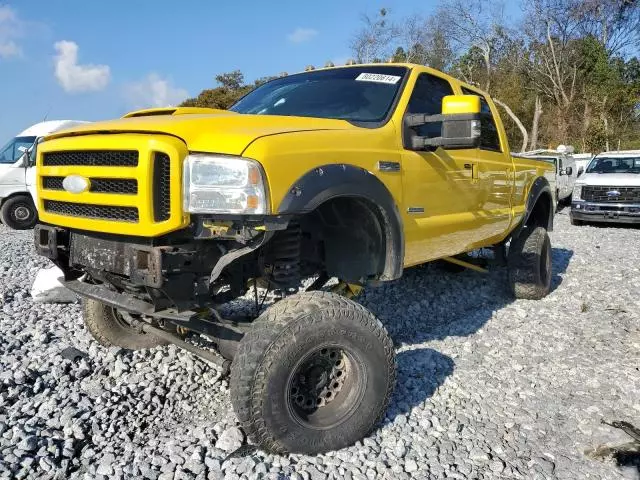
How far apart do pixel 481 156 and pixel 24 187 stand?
34.9 ft

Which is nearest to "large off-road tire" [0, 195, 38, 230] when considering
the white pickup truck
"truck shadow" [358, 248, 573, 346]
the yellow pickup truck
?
"truck shadow" [358, 248, 573, 346]

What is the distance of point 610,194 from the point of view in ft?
41.8

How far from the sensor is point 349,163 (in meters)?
3.09

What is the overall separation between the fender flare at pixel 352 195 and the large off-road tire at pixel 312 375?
1.59ft

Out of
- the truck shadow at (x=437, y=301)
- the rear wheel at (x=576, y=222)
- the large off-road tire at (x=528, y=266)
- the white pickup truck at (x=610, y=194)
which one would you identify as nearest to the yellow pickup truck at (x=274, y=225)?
the truck shadow at (x=437, y=301)

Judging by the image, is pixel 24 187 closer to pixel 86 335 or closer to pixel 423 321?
pixel 86 335

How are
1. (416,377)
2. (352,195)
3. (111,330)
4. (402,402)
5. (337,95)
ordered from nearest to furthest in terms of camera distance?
(352,195) → (402,402) → (416,377) → (337,95) → (111,330)

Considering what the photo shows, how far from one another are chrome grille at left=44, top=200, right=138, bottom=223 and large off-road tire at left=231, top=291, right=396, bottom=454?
2.67 ft

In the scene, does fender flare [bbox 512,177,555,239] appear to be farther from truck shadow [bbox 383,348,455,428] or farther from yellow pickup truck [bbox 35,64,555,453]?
truck shadow [bbox 383,348,455,428]

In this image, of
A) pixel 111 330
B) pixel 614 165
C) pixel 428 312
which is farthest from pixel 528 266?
pixel 614 165

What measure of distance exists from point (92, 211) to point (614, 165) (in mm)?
13629

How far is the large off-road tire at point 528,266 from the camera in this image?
5.73 meters

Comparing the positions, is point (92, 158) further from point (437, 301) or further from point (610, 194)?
point (610, 194)

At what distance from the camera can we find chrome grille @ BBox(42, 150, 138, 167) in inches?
105
